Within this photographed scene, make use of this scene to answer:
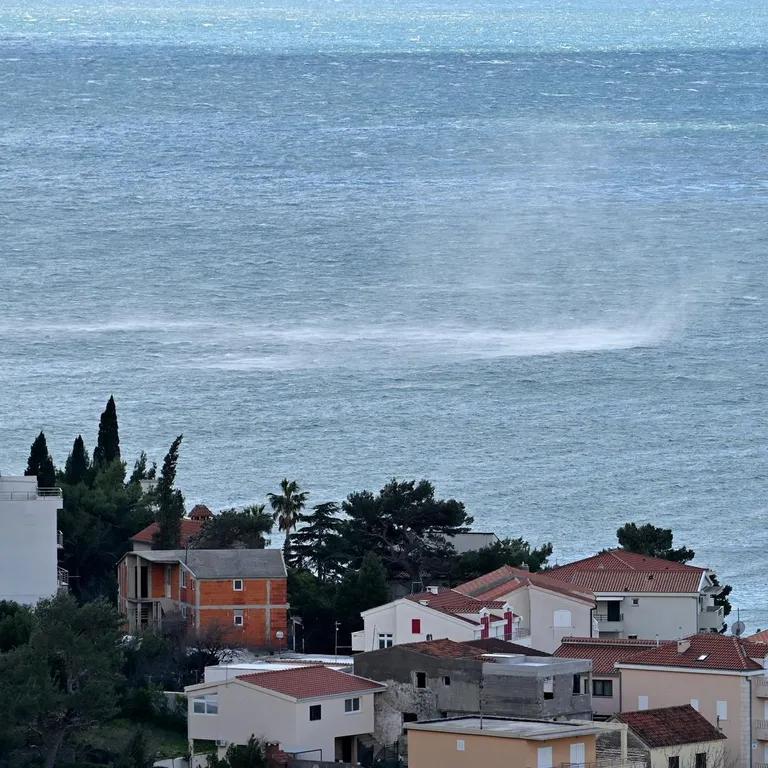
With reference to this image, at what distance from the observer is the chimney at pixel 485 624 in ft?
193

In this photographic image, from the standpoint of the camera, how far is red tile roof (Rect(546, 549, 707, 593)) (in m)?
64.6

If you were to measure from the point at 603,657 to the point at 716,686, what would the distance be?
3.14 metres

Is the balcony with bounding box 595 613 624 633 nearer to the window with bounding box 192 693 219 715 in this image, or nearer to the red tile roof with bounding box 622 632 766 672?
the red tile roof with bounding box 622 632 766 672

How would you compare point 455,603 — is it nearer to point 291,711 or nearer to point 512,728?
point 291,711

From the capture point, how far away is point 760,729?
169ft

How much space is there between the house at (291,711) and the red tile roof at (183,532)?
1884 centimetres

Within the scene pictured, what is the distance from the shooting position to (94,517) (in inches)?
2854

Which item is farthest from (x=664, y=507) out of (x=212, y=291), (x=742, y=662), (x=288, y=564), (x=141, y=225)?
(x=141, y=225)

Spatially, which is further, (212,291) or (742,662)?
(212,291)

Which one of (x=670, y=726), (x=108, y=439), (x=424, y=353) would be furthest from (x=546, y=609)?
(x=424, y=353)

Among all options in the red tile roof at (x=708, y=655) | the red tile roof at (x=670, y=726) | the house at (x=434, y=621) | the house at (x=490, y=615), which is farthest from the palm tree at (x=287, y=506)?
the red tile roof at (x=670, y=726)

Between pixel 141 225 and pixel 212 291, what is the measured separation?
20.0 meters

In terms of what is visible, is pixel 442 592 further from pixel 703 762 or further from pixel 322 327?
pixel 322 327

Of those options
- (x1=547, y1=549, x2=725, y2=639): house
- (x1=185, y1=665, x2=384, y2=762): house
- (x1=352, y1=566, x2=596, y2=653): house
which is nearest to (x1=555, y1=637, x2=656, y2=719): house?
(x1=352, y1=566, x2=596, y2=653): house
